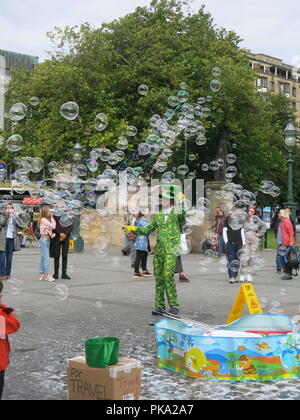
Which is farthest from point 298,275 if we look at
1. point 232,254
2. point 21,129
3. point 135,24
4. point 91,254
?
point 21,129

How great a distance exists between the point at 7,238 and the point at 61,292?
2873mm

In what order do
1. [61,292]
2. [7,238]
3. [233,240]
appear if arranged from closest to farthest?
[61,292]
[7,238]
[233,240]

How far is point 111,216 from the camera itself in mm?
26766

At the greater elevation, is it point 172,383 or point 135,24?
point 135,24

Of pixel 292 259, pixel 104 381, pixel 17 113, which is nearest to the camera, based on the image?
pixel 104 381

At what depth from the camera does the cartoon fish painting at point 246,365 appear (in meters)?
5.09

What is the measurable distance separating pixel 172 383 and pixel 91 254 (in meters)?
17.1

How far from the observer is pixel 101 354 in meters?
4.12

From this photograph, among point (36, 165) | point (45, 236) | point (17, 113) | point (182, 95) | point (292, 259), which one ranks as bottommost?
point (292, 259)

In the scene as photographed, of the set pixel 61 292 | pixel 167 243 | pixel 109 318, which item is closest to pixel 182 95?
pixel 61 292

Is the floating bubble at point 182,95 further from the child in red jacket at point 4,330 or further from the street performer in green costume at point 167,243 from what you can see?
the child in red jacket at point 4,330

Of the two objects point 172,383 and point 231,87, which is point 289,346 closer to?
point 172,383

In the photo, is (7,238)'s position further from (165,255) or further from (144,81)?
(144,81)

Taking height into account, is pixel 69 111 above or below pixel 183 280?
above
